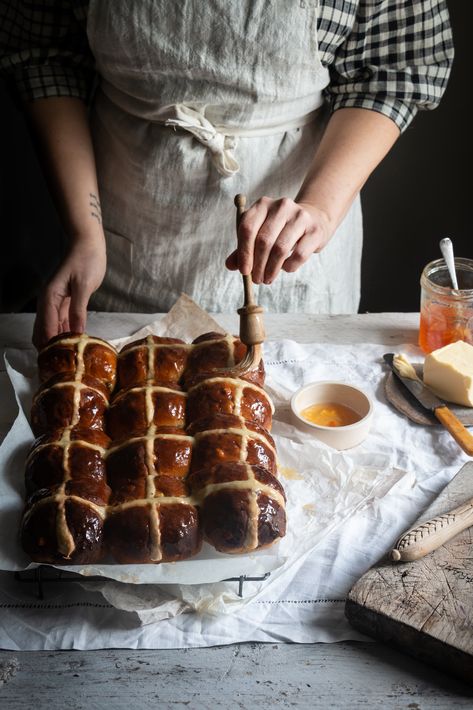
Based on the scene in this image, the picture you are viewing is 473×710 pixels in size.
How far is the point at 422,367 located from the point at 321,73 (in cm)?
61

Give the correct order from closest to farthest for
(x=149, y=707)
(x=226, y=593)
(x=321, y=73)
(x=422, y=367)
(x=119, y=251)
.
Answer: (x=149, y=707) → (x=226, y=593) → (x=422, y=367) → (x=321, y=73) → (x=119, y=251)

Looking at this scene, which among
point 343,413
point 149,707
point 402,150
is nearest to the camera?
point 149,707

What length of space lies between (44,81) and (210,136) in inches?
15.0

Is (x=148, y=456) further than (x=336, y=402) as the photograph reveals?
No

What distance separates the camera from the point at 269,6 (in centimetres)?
145

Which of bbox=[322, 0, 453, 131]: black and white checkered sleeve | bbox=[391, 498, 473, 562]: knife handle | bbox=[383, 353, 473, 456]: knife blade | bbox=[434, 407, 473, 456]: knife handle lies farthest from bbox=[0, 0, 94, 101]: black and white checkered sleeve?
bbox=[391, 498, 473, 562]: knife handle

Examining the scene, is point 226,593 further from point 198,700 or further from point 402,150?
point 402,150

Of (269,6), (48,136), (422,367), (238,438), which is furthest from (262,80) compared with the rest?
(238,438)

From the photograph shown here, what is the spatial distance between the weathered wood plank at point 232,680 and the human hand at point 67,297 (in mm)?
613

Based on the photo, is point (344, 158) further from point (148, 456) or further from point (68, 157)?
point (148, 456)

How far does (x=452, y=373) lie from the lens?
1319 mm

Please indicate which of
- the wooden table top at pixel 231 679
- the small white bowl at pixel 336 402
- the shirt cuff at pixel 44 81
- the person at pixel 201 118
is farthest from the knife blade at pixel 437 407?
the shirt cuff at pixel 44 81

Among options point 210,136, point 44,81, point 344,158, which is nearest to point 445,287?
point 344,158

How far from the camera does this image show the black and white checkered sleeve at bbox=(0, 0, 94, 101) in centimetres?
158
